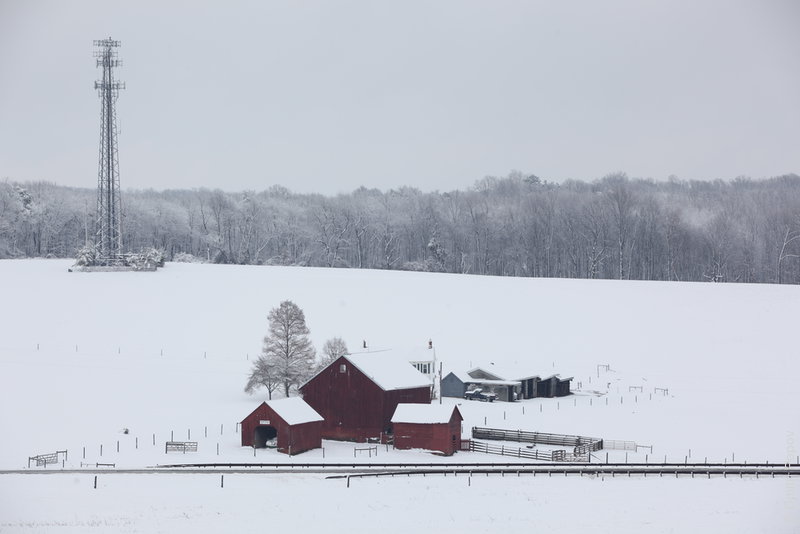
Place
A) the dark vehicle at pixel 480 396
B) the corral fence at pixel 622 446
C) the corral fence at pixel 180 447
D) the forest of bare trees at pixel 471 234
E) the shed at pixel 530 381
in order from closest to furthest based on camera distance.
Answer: the corral fence at pixel 180 447 < the corral fence at pixel 622 446 < the dark vehicle at pixel 480 396 < the shed at pixel 530 381 < the forest of bare trees at pixel 471 234

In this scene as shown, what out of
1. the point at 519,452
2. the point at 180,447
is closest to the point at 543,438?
the point at 519,452

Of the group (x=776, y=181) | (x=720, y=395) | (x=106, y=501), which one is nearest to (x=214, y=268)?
(x=720, y=395)

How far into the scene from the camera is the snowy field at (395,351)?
32812 mm

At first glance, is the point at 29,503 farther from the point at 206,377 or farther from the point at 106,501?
the point at 206,377

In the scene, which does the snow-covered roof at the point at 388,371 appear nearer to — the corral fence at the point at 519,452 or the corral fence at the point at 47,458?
the corral fence at the point at 519,452

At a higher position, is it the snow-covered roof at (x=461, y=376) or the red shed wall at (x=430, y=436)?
the snow-covered roof at (x=461, y=376)

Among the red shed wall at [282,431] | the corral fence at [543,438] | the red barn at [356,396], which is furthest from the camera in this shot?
the red barn at [356,396]

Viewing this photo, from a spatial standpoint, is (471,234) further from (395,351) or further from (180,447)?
(180,447)

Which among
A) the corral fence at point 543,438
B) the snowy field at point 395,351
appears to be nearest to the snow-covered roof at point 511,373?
the snowy field at point 395,351

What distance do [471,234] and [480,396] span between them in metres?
80.4

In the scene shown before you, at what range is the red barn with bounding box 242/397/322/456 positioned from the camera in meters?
44.7

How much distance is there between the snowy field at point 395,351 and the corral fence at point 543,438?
5.96 feet

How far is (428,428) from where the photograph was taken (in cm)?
4575

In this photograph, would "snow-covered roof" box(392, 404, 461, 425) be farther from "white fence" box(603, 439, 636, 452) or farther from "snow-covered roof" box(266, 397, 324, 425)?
"white fence" box(603, 439, 636, 452)
